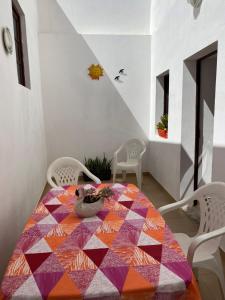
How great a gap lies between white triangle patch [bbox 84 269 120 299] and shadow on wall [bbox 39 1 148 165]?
4322 mm

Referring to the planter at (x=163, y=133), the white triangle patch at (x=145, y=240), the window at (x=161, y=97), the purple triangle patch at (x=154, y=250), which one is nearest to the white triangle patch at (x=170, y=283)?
the purple triangle patch at (x=154, y=250)

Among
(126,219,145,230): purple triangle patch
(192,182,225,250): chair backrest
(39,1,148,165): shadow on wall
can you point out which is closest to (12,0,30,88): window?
(39,1,148,165): shadow on wall

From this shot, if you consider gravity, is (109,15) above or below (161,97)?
above

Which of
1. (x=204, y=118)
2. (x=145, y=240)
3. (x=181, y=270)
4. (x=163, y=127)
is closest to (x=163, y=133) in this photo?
(x=163, y=127)

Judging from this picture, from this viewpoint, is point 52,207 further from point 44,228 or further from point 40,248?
point 40,248

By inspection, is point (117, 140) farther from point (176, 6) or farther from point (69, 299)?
point (69, 299)

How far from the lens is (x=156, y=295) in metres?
0.96

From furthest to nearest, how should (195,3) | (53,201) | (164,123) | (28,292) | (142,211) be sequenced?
(164,123) < (195,3) < (53,201) < (142,211) < (28,292)

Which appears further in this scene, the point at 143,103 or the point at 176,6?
the point at 143,103

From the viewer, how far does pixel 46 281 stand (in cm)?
99

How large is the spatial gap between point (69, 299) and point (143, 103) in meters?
4.65

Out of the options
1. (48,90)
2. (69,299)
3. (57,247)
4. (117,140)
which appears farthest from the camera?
(117,140)

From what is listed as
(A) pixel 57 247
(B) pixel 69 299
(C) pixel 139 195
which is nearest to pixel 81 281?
(B) pixel 69 299

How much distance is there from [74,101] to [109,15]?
1966 mm
